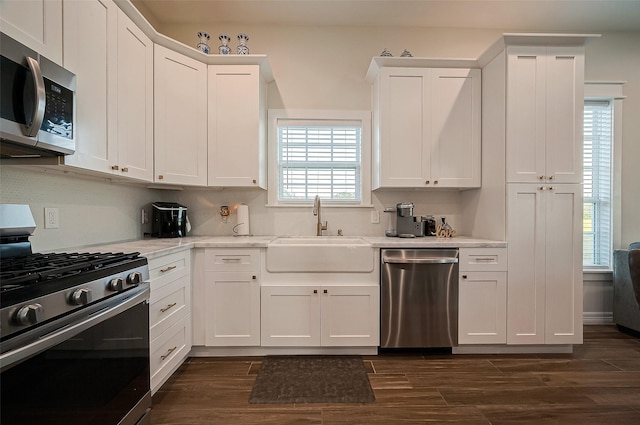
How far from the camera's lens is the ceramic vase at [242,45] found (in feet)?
9.36

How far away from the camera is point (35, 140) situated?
1.27 metres

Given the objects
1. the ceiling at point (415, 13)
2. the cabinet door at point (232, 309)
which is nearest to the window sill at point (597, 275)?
the ceiling at point (415, 13)

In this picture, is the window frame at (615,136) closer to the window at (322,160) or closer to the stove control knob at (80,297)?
the window at (322,160)

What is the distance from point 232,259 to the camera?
8.12 feet

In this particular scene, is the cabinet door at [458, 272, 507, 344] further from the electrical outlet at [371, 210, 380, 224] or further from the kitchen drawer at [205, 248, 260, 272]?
the kitchen drawer at [205, 248, 260, 272]

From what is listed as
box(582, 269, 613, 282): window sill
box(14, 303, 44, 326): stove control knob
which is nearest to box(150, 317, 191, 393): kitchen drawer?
box(14, 303, 44, 326): stove control knob

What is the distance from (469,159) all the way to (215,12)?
9.40ft

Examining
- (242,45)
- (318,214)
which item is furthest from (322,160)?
(242,45)

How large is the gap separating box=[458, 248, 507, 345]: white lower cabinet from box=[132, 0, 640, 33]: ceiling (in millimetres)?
2344

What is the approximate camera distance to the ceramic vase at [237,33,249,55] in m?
2.85

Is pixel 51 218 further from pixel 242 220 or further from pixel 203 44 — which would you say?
pixel 203 44

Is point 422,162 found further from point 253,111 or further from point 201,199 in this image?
point 201,199

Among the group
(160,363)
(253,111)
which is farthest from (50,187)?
(253,111)

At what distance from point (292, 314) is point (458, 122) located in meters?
2.32
